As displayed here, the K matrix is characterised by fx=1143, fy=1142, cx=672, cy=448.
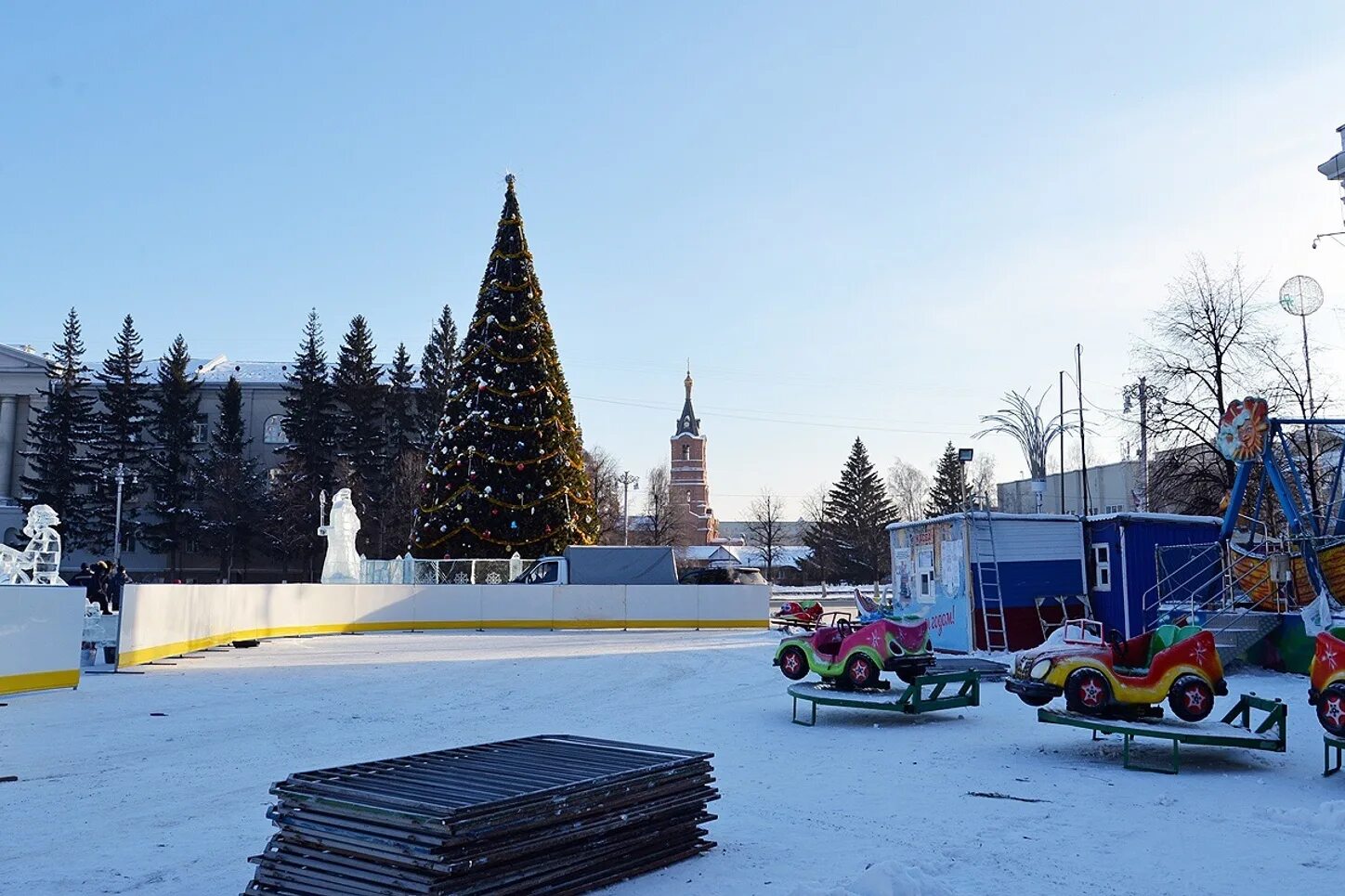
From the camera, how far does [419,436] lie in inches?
3088

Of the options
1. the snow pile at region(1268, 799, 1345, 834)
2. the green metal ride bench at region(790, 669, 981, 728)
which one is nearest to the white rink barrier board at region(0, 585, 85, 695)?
the green metal ride bench at region(790, 669, 981, 728)

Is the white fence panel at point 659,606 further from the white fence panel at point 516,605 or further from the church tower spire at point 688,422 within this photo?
the church tower spire at point 688,422

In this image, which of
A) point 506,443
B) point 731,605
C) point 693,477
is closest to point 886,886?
point 731,605

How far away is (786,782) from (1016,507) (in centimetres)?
6750

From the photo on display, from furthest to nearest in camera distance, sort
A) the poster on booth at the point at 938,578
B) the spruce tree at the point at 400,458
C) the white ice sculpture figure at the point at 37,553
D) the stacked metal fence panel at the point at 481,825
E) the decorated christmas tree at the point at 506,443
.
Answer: the spruce tree at the point at 400,458 → the decorated christmas tree at the point at 506,443 → the poster on booth at the point at 938,578 → the white ice sculpture figure at the point at 37,553 → the stacked metal fence panel at the point at 481,825

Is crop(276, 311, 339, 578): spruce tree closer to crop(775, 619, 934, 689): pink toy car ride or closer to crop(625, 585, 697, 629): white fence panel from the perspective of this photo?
crop(625, 585, 697, 629): white fence panel

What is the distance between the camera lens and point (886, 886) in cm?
630

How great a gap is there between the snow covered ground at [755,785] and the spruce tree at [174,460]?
2280 inches

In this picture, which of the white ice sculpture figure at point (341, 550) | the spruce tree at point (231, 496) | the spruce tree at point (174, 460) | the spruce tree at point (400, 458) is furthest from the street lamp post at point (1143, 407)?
the spruce tree at point (174, 460)

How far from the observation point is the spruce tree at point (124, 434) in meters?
72.7

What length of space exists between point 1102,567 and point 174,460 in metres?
66.2

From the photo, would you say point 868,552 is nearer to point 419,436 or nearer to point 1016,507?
point 1016,507

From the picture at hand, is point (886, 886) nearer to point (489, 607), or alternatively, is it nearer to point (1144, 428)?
point (489, 607)

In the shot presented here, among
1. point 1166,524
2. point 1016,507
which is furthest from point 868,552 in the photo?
point 1166,524
